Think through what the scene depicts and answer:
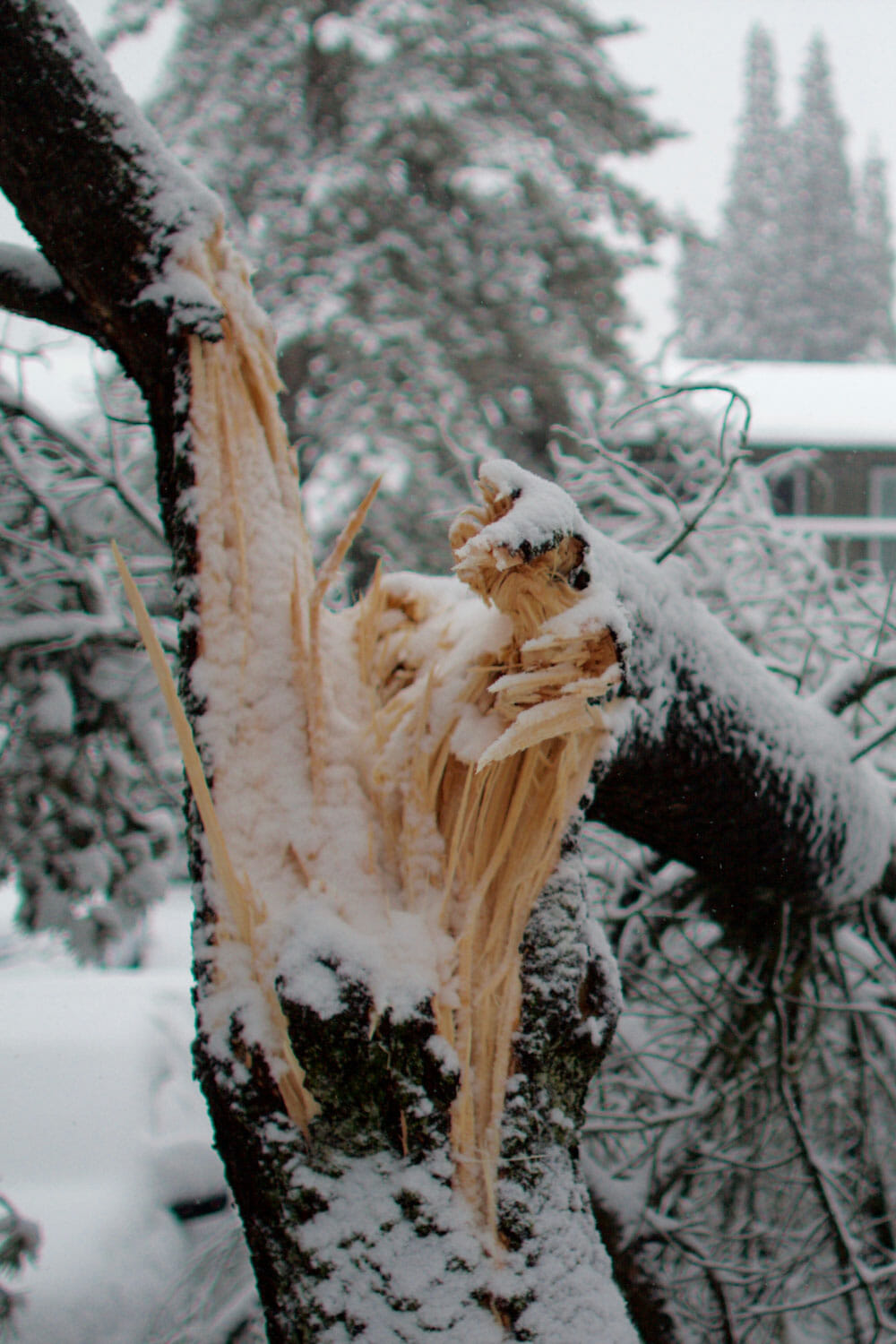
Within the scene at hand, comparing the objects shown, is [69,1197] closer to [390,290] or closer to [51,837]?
[51,837]

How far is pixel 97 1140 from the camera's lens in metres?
2.29

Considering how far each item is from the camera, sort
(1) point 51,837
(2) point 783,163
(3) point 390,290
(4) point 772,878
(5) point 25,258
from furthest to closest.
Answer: (2) point 783,163
(3) point 390,290
(1) point 51,837
(4) point 772,878
(5) point 25,258

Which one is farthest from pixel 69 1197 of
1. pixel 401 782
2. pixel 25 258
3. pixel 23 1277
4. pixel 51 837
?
pixel 25 258

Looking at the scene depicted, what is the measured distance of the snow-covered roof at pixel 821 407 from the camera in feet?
33.3

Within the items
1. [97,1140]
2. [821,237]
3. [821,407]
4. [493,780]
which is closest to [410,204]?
[821,407]

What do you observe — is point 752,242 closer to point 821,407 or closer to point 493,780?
point 821,407

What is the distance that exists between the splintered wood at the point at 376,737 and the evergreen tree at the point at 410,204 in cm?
548

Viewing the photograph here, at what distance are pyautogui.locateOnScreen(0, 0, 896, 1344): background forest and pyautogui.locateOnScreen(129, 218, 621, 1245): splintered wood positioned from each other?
22 cm

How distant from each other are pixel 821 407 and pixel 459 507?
9.36 metres

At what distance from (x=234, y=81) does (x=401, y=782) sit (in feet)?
25.1

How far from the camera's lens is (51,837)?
8.23ft

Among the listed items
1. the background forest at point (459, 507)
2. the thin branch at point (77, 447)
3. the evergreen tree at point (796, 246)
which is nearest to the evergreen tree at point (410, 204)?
the background forest at point (459, 507)

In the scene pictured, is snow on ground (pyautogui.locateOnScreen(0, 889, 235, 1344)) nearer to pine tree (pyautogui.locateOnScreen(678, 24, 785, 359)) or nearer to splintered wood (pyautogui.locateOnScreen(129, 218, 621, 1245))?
splintered wood (pyautogui.locateOnScreen(129, 218, 621, 1245))

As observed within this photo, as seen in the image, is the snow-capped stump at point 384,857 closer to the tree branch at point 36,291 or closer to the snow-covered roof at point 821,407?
the tree branch at point 36,291
